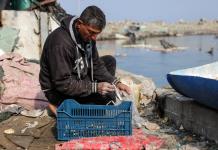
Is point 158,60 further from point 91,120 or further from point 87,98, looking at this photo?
point 91,120

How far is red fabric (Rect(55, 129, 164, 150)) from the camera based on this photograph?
4516 mm

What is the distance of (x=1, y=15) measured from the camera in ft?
28.2

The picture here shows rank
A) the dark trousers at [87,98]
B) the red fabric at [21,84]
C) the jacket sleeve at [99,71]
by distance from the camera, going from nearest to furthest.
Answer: the dark trousers at [87,98]
the jacket sleeve at [99,71]
the red fabric at [21,84]

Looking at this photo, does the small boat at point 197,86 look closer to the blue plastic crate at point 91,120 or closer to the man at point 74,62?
the man at point 74,62

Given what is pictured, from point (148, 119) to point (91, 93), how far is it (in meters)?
1.60

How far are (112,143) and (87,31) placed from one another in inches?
45.7

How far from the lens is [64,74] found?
4676mm

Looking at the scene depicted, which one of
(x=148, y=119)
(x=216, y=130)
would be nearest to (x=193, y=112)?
(x=216, y=130)

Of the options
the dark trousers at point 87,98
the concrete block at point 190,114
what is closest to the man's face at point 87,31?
the dark trousers at point 87,98

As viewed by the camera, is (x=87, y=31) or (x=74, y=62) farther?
(x=74, y=62)

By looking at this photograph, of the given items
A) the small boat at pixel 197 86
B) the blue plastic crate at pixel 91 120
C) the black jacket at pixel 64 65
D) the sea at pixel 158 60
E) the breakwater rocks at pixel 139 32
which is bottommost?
the breakwater rocks at pixel 139 32

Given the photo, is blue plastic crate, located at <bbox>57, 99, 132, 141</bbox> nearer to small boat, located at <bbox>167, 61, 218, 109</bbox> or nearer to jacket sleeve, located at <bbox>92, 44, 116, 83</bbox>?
jacket sleeve, located at <bbox>92, 44, 116, 83</bbox>

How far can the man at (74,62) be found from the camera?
4.68 m

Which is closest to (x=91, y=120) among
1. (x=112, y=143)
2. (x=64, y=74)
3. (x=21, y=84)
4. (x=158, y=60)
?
(x=112, y=143)
